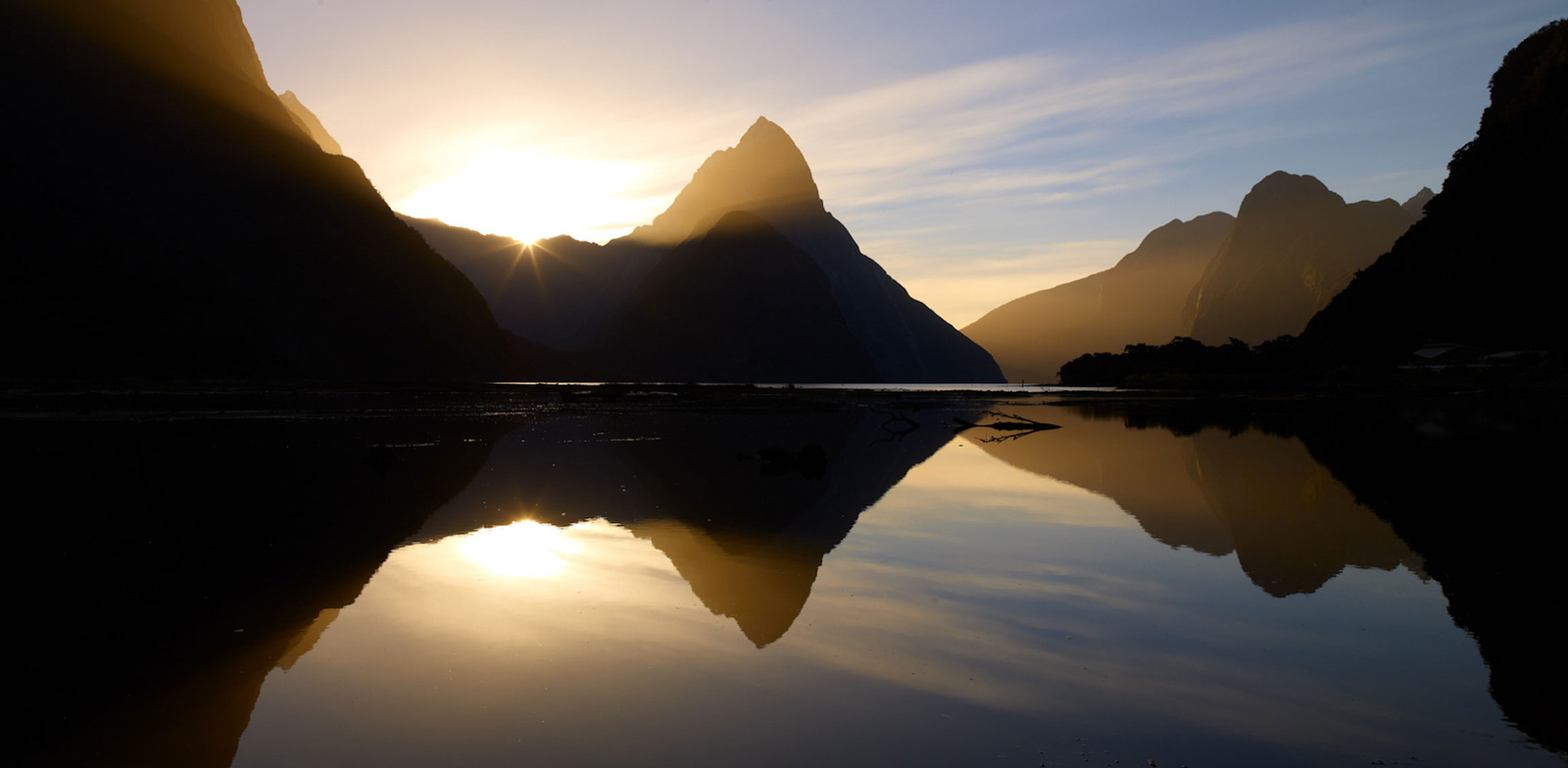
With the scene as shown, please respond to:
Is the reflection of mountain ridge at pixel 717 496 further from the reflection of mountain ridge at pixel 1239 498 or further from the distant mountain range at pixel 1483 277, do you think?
the distant mountain range at pixel 1483 277

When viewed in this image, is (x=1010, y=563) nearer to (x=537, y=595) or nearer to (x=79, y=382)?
(x=537, y=595)

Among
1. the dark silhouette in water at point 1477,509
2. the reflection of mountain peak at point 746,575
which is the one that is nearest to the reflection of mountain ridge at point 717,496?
the reflection of mountain peak at point 746,575

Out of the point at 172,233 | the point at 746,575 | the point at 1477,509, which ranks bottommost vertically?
the point at 746,575

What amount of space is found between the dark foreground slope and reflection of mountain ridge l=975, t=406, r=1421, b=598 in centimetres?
14298

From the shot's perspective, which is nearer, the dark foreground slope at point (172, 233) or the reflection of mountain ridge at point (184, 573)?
the reflection of mountain ridge at point (184, 573)

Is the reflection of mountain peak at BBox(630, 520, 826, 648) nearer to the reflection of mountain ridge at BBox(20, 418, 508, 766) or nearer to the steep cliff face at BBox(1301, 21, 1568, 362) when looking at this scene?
the reflection of mountain ridge at BBox(20, 418, 508, 766)

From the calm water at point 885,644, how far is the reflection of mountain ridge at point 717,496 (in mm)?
163

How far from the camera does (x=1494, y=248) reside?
123 metres

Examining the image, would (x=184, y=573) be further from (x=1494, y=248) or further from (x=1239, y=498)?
(x=1494, y=248)

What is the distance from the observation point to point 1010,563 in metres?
15.3

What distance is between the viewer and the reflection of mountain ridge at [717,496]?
555 inches

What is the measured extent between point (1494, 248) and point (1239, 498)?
135584 mm

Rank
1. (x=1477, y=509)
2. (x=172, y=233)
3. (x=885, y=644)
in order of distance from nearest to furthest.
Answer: (x=885, y=644) < (x=1477, y=509) < (x=172, y=233)

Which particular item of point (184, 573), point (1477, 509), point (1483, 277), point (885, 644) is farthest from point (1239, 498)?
point (1483, 277)
